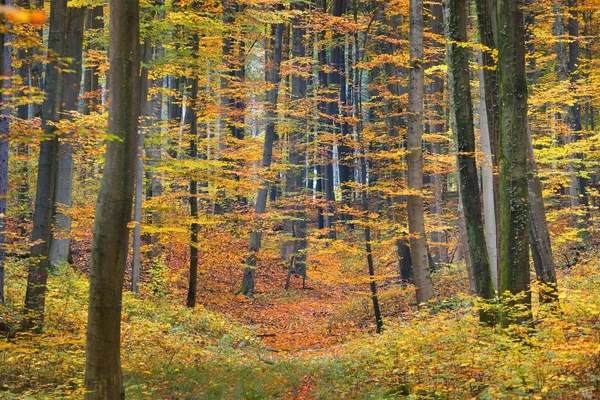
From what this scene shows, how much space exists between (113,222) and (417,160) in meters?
9.67

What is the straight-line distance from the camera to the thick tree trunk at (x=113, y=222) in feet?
20.0

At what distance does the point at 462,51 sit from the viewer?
34.5 feet

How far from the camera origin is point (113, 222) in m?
6.11

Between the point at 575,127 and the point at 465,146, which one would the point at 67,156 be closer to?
the point at 465,146

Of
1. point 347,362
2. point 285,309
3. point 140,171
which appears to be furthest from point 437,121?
point 347,362

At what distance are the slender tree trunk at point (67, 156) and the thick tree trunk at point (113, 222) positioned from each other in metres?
8.71

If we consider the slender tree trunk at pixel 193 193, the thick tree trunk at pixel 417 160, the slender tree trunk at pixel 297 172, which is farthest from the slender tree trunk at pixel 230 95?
the thick tree trunk at pixel 417 160

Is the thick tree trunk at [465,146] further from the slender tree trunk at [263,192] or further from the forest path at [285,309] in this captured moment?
the slender tree trunk at [263,192]

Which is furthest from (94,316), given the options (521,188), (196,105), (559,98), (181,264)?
(181,264)

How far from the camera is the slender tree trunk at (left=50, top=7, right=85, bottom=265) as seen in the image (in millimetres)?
14250

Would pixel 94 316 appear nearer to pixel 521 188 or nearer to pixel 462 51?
pixel 521 188

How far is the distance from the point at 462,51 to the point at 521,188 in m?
3.54

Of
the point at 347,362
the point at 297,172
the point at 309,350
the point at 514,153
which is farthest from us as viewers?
the point at 297,172

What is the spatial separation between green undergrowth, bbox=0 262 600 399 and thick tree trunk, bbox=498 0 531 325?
74 centimetres
